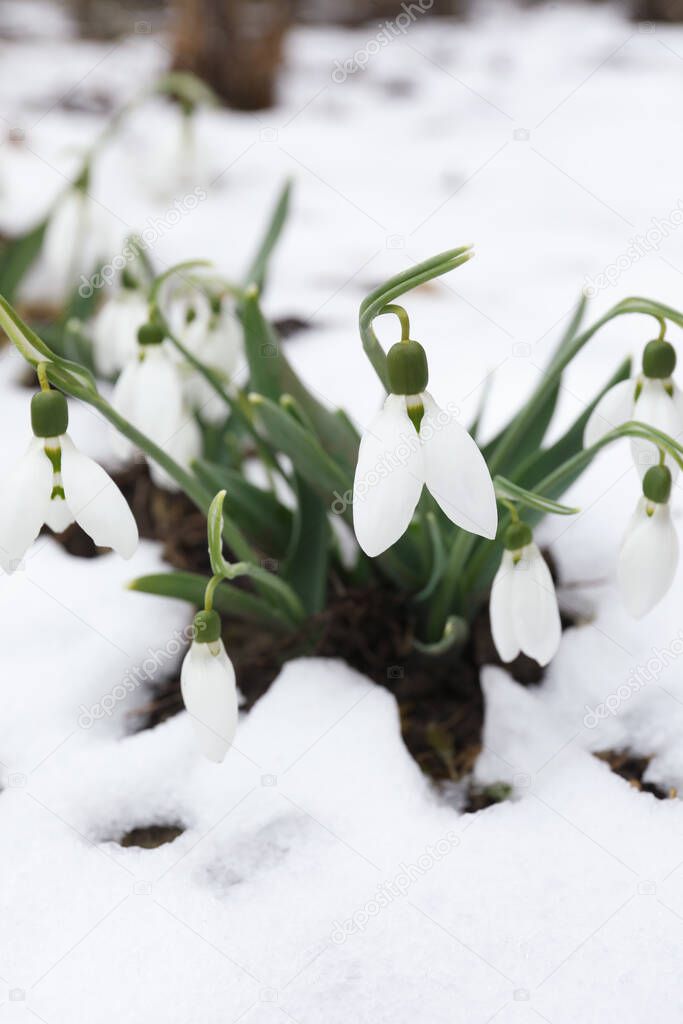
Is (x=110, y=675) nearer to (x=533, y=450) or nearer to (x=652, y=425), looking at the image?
(x=533, y=450)

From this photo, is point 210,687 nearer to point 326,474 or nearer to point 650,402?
point 326,474

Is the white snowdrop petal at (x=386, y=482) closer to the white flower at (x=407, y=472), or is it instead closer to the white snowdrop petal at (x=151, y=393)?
the white flower at (x=407, y=472)

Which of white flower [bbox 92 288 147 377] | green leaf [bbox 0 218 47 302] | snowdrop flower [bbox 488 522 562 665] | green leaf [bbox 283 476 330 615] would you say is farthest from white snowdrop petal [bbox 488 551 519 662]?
green leaf [bbox 0 218 47 302]

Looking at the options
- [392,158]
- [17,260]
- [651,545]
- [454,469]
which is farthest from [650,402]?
[392,158]

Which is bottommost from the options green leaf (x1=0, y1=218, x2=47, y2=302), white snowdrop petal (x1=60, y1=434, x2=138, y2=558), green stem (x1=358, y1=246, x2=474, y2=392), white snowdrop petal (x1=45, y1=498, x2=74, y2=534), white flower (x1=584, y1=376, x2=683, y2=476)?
green leaf (x1=0, y1=218, x2=47, y2=302)

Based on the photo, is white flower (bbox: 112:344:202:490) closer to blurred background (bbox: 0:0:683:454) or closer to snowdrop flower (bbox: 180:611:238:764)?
snowdrop flower (bbox: 180:611:238:764)

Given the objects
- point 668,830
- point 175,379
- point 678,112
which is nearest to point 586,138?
point 678,112
